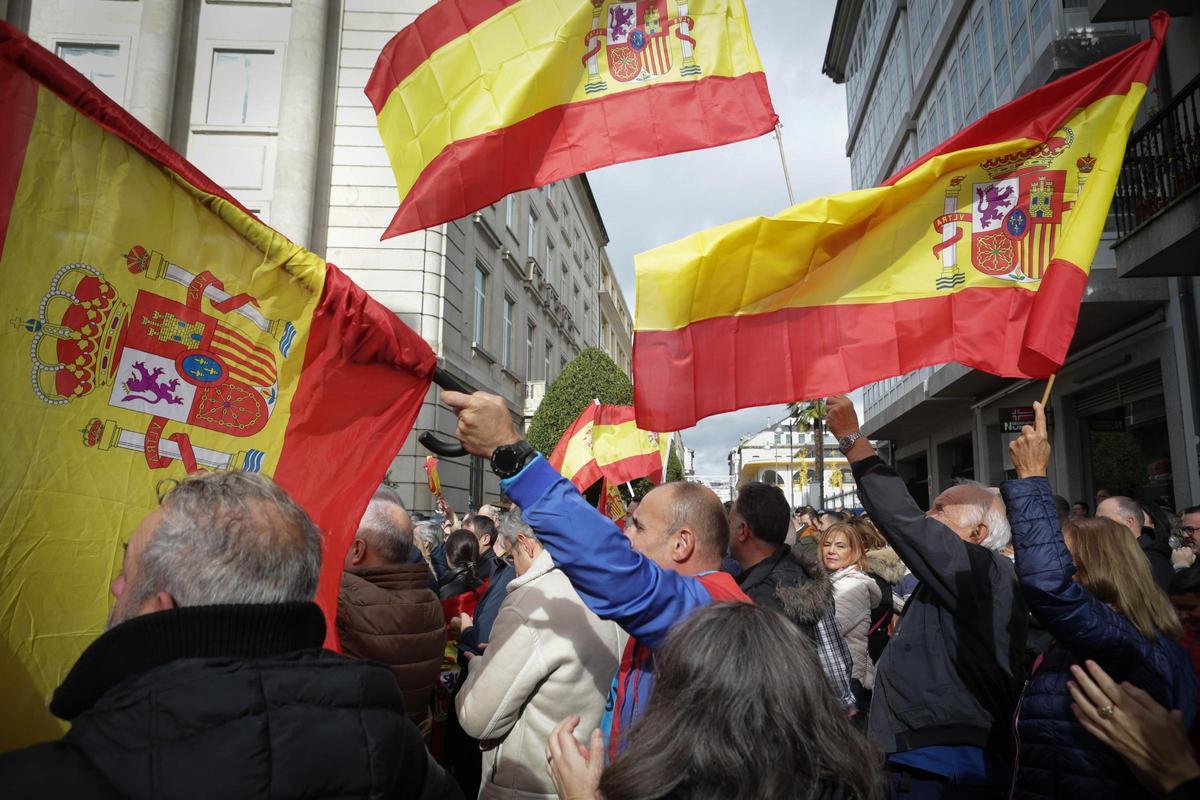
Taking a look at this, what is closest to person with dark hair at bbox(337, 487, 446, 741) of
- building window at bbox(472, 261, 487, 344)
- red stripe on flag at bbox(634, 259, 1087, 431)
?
red stripe on flag at bbox(634, 259, 1087, 431)

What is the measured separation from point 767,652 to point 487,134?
284 centimetres

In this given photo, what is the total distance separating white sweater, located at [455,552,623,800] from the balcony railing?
28.0ft

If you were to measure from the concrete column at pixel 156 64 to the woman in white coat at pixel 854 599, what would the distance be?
15.7 meters

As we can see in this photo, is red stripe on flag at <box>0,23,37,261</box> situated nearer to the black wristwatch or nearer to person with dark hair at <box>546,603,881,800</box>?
the black wristwatch

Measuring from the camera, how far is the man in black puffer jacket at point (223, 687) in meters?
1.25

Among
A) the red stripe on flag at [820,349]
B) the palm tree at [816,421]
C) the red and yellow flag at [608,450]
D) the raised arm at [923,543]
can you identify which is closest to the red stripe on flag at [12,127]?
the red stripe on flag at [820,349]

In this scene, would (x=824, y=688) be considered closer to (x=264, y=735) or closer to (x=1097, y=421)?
(x=264, y=735)

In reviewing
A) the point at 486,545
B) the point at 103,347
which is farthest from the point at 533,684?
the point at 486,545

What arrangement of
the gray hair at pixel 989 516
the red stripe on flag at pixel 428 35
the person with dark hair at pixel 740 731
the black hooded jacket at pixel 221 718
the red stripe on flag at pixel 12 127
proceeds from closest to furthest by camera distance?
1. the black hooded jacket at pixel 221 718
2. the person with dark hair at pixel 740 731
3. the red stripe on flag at pixel 12 127
4. the gray hair at pixel 989 516
5. the red stripe on flag at pixel 428 35

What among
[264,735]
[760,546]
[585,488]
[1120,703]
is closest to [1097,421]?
[585,488]

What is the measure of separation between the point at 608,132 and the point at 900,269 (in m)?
1.57

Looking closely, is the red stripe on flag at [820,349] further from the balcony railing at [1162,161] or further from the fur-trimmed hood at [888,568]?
the balcony railing at [1162,161]

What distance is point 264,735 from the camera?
1.34 meters

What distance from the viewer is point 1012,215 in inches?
145
